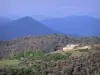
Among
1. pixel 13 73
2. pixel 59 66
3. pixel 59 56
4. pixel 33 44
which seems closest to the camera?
pixel 13 73

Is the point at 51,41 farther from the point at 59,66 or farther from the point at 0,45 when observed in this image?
the point at 59,66

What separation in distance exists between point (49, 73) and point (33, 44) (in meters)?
47.1

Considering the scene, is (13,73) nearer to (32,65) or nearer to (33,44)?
(32,65)

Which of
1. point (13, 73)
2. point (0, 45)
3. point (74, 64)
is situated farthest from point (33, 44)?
point (13, 73)

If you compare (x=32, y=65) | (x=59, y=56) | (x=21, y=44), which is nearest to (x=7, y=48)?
(x=21, y=44)

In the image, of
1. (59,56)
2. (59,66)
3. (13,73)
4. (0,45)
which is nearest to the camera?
(13,73)

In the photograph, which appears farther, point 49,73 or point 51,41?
point 51,41

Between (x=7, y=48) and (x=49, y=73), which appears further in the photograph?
(x=7, y=48)

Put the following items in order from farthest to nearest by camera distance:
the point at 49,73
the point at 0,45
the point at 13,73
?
1. the point at 0,45
2. the point at 49,73
3. the point at 13,73

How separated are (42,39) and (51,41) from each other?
3.21 m

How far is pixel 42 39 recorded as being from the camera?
86.2 metres

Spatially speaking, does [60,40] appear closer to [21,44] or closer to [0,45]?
[21,44]

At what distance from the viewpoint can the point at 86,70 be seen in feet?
126

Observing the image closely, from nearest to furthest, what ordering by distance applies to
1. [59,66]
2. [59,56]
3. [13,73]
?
[13,73], [59,66], [59,56]
